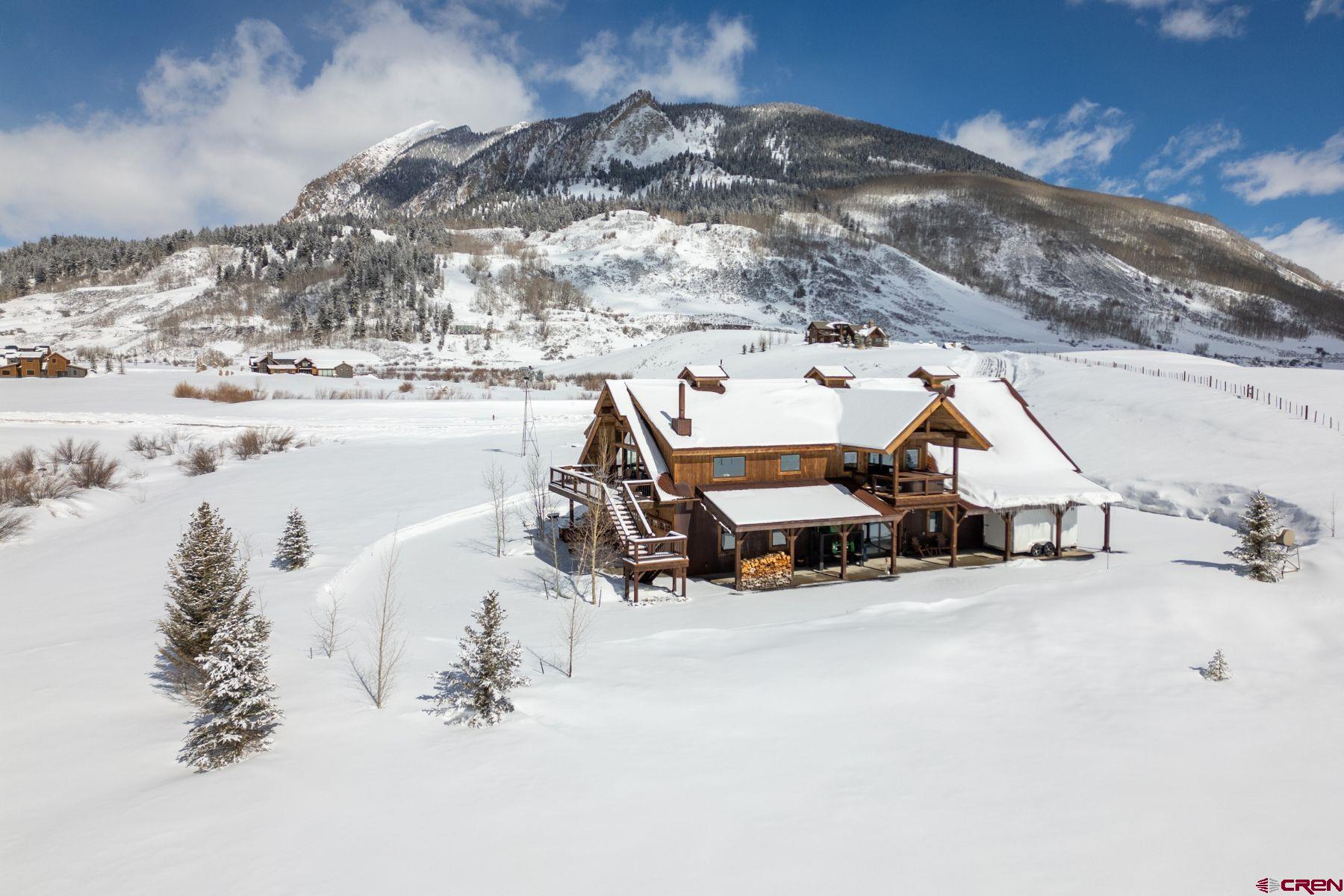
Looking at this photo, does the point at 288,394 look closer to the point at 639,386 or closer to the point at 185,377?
the point at 185,377

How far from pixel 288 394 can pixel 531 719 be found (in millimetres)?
66847

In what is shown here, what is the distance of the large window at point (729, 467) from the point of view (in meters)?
22.5

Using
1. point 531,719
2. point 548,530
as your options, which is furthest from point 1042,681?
point 548,530

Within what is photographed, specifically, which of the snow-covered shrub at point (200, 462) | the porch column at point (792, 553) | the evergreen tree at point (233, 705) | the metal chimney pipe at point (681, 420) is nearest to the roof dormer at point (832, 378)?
the metal chimney pipe at point (681, 420)

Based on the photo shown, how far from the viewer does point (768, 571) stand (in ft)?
70.8

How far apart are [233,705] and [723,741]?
24.2ft

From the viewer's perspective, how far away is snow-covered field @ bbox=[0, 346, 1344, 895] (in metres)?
7.46

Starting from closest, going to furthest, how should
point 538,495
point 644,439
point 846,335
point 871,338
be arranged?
point 644,439 < point 538,495 < point 846,335 < point 871,338

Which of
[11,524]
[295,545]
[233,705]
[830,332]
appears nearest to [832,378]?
[295,545]

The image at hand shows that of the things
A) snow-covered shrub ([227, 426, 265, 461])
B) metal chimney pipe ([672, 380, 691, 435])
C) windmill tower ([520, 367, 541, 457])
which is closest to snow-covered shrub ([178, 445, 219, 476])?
snow-covered shrub ([227, 426, 265, 461])

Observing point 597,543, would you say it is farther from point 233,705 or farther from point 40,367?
point 40,367

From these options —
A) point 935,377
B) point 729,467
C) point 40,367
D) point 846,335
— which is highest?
point 846,335

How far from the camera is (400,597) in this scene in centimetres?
1845

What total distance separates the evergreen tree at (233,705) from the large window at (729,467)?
14787 mm
